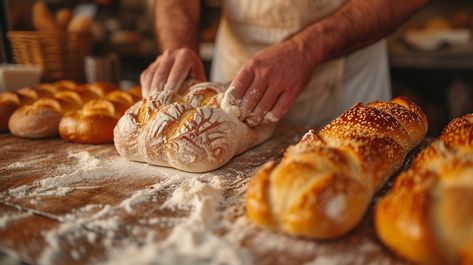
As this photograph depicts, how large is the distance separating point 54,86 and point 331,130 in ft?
5.20

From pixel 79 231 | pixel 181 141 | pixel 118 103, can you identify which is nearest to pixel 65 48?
pixel 118 103

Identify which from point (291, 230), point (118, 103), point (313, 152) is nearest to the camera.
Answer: point (291, 230)

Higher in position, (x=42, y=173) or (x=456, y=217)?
(x=456, y=217)

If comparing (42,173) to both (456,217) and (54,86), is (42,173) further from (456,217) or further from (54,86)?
(456,217)

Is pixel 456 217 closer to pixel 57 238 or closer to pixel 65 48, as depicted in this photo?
pixel 57 238

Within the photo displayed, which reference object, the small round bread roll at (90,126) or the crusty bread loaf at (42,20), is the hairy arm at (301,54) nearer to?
the small round bread roll at (90,126)

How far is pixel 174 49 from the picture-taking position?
1975mm

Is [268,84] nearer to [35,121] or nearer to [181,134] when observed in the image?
[181,134]

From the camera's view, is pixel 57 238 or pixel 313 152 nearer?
pixel 57 238

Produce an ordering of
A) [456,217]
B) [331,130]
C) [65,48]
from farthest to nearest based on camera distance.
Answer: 1. [65,48]
2. [331,130]
3. [456,217]

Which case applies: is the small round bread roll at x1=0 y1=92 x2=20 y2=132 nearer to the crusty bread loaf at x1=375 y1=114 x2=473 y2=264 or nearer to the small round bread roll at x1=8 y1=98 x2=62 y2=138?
the small round bread roll at x1=8 y1=98 x2=62 y2=138

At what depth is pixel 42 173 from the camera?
142cm

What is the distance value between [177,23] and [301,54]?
2.87 ft

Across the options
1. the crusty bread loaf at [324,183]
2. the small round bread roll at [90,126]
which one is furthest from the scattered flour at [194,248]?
the small round bread roll at [90,126]
